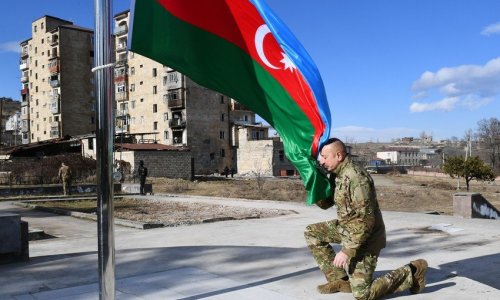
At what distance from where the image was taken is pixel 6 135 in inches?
5143

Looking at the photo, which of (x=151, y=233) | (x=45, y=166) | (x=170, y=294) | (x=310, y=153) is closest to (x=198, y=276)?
(x=170, y=294)

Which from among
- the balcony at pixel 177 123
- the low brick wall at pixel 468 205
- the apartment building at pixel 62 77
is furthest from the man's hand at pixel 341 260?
the apartment building at pixel 62 77

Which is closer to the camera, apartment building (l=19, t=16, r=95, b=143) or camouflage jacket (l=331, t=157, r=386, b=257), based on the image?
camouflage jacket (l=331, t=157, r=386, b=257)

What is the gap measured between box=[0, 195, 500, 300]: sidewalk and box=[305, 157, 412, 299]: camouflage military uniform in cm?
33

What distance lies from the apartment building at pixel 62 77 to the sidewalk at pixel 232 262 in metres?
78.6

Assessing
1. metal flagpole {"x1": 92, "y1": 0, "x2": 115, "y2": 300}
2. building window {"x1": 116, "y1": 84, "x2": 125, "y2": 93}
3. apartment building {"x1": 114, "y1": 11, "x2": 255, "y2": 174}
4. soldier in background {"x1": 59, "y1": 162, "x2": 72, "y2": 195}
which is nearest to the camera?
metal flagpole {"x1": 92, "y1": 0, "x2": 115, "y2": 300}

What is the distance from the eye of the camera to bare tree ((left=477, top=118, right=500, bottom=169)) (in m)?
105

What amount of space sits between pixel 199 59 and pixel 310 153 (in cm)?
150

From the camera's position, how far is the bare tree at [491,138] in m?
105

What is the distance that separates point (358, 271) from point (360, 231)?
1.51ft

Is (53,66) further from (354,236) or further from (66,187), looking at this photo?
(354,236)

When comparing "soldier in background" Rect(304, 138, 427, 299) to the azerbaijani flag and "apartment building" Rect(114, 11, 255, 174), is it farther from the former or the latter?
"apartment building" Rect(114, 11, 255, 174)

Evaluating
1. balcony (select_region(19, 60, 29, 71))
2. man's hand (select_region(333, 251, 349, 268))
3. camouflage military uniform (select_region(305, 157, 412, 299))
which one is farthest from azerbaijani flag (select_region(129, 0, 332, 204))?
balcony (select_region(19, 60, 29, 71))

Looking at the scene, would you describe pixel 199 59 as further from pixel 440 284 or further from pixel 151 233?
pixel 151 233
